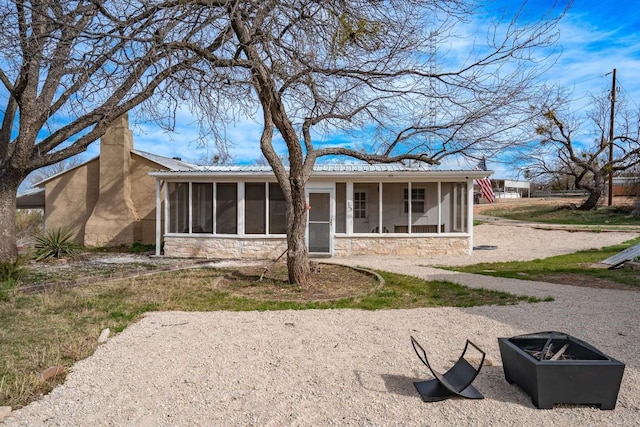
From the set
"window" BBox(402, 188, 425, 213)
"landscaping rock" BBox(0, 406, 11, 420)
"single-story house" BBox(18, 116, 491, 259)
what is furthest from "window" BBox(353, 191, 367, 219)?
"landscaping rock" BBox(0, 406, 11, 420)

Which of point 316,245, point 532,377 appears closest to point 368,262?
point 316,245

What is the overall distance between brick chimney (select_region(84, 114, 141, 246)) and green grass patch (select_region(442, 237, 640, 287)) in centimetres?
1069

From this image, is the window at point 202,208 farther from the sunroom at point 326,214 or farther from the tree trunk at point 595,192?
the tree trunk at point 595,192

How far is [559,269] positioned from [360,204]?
554 centimetres

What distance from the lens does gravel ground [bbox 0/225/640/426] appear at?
10.4 ft

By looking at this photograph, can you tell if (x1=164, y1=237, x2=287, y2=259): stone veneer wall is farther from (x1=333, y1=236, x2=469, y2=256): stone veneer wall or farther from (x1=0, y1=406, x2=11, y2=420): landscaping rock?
(x1=0, y1=406, x2=11, y2=420): landscaping rock

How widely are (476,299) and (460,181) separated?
22.3 ft

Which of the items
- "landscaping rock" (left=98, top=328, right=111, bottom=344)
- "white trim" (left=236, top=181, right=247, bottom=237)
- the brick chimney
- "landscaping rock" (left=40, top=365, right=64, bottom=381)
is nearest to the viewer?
"landscaping rock" (left=40, top=365, right=64, bottom=381)

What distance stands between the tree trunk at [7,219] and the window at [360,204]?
8.91 metres

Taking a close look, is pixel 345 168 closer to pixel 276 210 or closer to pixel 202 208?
pixel 276 210

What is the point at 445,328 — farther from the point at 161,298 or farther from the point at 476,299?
the point at 161,298

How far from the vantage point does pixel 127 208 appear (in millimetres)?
14930

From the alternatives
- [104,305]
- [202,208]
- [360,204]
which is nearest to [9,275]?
[104,305]

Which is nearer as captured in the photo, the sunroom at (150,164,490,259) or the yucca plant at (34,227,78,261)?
the yucca plant at (34,227,78,261)
